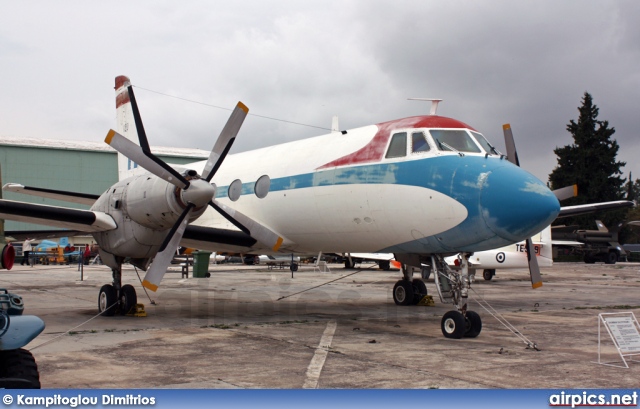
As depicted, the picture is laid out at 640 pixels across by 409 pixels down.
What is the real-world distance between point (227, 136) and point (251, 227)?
194 centimetres

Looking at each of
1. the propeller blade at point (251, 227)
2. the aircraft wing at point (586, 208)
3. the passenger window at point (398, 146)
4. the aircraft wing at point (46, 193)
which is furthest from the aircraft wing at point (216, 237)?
the aircraft wing at point (586, 208)

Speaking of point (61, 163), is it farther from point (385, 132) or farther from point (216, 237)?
point (385, 132)

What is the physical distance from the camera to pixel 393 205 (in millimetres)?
11133

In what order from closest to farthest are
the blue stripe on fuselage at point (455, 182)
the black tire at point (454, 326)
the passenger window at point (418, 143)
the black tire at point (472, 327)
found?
1. the blue stripe on fuselage at point (455, 182)
2. the black tire at point (454, 326)
3. the black tire at point (472, 327)
4. the passenger window at point (418, 143)

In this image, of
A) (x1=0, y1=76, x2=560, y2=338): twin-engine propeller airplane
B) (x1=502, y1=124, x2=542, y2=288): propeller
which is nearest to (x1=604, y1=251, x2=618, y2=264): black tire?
(x1=502, y1=124, x2=542, y2=288): propeller

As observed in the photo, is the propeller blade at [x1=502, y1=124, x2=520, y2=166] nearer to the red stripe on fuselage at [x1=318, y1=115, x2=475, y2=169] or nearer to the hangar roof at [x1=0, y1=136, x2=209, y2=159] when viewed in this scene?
the red stripe on fuselage at [x1=318, y1=115, x2=475, y2=169]

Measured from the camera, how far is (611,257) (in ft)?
177

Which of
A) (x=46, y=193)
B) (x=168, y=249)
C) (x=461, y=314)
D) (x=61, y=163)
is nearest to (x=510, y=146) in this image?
(x=461, y=314)

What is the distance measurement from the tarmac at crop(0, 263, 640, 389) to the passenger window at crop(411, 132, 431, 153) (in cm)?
335

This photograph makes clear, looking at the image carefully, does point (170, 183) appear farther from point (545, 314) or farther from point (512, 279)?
point (512, 279)

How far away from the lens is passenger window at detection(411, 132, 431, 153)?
1113cm

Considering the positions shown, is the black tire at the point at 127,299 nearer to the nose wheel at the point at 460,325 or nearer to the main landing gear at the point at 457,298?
the main landing gear at the point at 457,298

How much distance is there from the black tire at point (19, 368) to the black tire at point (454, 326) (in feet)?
23.2

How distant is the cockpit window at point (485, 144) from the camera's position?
11195 millimetres
